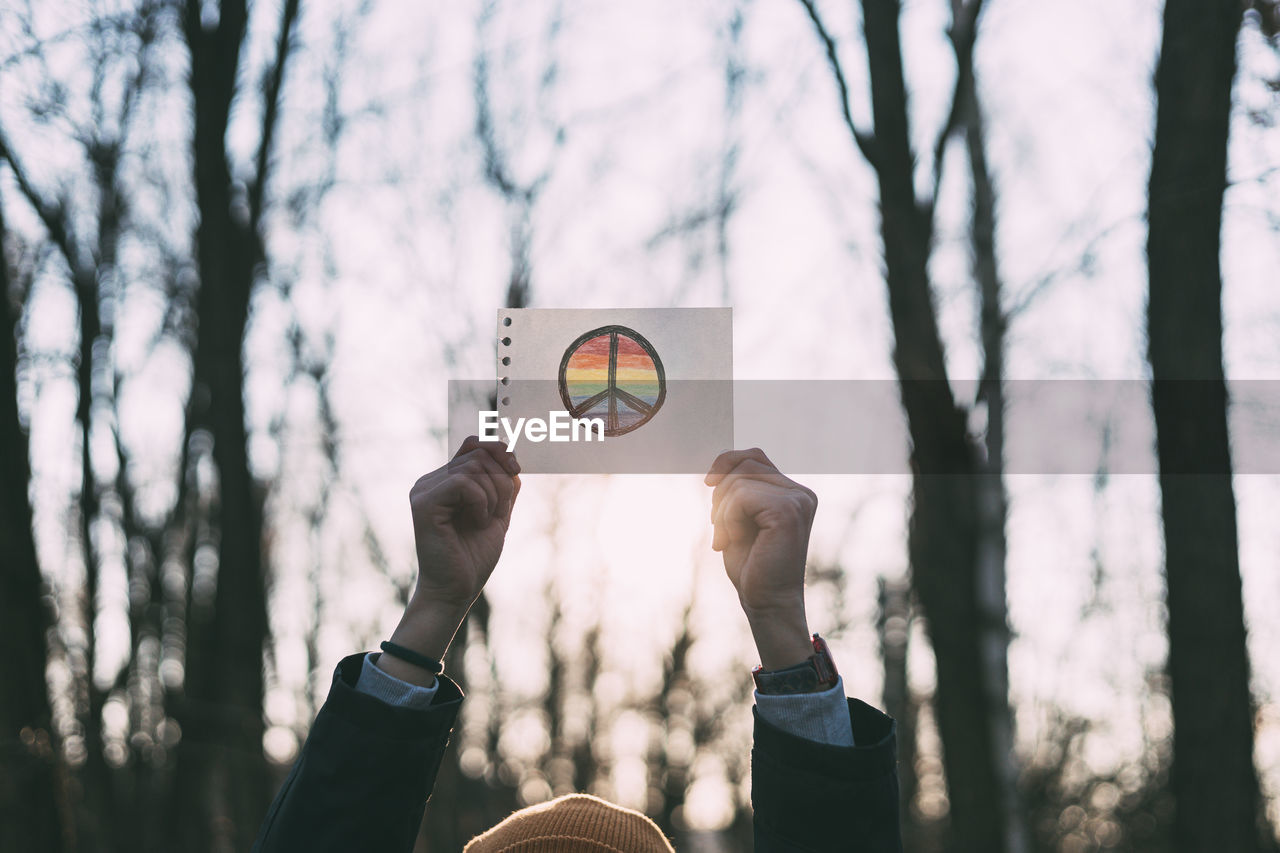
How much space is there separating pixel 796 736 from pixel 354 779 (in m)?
0.65

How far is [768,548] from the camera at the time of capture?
5.84 feet

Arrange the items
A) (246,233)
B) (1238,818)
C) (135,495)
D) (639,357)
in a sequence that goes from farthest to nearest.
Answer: (135,495)
(246,233)
(1238,818)
(639,357)

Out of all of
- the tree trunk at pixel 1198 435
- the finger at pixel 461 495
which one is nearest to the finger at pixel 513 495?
the finger at pixel 461 495

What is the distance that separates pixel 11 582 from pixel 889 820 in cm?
422

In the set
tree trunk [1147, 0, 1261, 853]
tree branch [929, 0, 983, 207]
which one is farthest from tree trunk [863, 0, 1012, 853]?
tree trunk [1147, 0, 1261, 853]

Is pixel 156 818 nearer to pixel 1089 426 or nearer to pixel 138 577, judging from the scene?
pixel 138 577

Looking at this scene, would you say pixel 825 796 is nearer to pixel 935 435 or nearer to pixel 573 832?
pixel 573 832

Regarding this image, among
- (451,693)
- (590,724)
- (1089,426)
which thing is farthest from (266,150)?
(590,724)

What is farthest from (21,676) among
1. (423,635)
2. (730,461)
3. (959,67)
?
(959,67)

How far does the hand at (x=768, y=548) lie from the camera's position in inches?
69.0

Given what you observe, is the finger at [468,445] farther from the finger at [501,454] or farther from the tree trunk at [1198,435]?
the tree trunk at [1198,435]

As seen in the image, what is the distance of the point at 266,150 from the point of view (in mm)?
8234

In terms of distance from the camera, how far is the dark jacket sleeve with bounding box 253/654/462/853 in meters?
1.54

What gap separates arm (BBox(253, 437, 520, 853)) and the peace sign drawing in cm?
48
